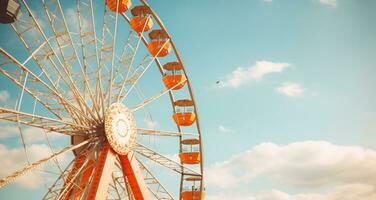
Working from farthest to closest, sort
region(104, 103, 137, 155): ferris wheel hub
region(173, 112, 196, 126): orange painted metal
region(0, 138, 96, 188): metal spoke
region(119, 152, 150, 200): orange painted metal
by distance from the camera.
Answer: region(173, 112, 196, 126): orange painted metal → region(119, 152, 150, 200): orange painted metal → region(104, 103, 137, 155): ferris wheel hub → region(0, 138, 96, 188): metal spoke

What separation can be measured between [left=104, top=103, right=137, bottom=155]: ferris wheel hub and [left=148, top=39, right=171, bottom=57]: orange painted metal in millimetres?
4327

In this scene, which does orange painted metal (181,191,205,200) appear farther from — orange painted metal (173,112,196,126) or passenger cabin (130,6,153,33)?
passenger cabin (130,6,153,33)

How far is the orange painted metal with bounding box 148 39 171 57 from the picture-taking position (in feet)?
58.3

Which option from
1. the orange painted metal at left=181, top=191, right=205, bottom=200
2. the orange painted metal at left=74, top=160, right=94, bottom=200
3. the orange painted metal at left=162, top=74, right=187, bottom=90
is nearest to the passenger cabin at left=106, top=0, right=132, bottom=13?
the orange painted metal at left=162, top=74, right=187, bottom=90

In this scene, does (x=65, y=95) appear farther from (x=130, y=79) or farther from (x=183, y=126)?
(x=183, y=126)

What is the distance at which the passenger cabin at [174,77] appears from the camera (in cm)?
1819

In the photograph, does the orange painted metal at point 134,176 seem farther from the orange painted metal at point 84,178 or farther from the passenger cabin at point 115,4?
the passenger cabin at point 115,4

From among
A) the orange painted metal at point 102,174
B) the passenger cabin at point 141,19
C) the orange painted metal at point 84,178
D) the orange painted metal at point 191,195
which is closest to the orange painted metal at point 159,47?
the passenger cabin at point 141,19

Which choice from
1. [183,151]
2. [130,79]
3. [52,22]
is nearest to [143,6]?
[130,79]

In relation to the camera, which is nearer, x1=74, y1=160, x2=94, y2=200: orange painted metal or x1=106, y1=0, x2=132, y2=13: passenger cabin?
x1=74, y1=160, x2=94, y2=200: orange painted metal

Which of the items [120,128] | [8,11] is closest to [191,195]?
[120,128]

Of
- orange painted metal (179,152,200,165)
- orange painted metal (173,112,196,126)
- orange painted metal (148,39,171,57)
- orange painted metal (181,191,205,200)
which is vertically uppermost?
orange painted metal (148,39,171,57)

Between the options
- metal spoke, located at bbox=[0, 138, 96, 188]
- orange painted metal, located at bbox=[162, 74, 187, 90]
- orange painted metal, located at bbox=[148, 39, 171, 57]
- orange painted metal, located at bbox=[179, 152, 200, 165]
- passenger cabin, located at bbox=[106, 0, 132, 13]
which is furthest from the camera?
orange painted metal, located at bbox=[179, 152, 200, 165]

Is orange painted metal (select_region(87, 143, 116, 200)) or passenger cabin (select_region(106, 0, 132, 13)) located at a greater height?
passenger cabin (select_region(106, 0, 132, 13))
